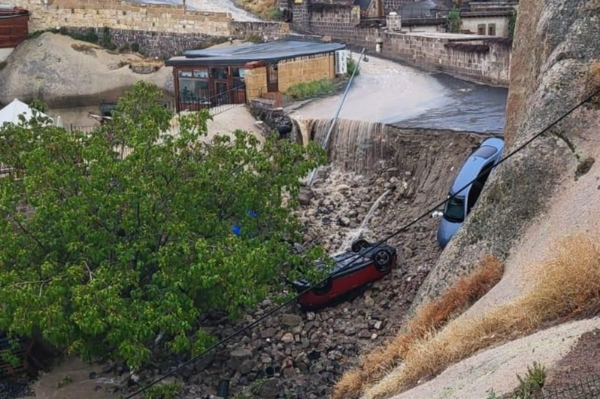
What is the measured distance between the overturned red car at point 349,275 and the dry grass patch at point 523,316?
7154 mm

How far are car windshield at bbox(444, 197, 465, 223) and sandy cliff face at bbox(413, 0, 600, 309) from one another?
7.25 ft

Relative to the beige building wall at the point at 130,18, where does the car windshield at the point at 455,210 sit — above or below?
below

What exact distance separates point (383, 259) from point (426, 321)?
19.6 ft

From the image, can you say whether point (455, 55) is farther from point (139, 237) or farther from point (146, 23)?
point (139, 237)

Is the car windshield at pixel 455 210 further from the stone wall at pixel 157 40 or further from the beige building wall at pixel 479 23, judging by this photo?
the stone wall at pixel 157 40

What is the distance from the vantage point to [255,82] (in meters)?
31.1

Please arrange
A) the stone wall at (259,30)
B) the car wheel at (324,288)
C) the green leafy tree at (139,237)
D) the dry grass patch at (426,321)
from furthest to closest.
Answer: the stone wall at (259,30)
the car wheel at (324,288)
the green leafy tree at (139,237)
the dry grass patch at (426,321)

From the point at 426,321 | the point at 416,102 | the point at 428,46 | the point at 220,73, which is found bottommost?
the point at 426,321

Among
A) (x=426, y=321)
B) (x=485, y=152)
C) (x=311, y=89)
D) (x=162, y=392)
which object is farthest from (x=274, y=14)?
(x=426, y=321)

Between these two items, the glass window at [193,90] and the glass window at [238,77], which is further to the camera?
the glass window at [193,90]

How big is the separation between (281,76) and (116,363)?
49.4 feet

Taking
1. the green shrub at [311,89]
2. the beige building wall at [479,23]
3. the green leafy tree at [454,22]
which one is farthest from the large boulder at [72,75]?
the beige building wall at [479,23]

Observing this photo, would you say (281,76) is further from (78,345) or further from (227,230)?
(78,345)

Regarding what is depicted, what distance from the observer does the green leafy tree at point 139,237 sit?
1628 cm
